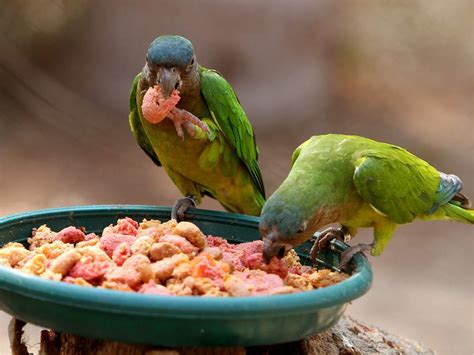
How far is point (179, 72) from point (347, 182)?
3.03 ft

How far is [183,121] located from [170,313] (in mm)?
1423

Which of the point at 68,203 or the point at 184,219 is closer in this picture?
the point at 184,219

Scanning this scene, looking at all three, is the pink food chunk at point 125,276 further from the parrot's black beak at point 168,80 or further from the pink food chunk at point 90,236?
the parrot's black beak at point 168,80

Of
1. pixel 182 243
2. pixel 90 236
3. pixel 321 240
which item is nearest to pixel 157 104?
pixel 90 236

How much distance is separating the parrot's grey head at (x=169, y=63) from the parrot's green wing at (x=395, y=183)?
886 millimetres

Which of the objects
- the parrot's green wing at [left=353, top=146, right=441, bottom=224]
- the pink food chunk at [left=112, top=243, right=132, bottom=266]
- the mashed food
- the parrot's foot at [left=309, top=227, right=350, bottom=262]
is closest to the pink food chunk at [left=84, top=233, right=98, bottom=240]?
the mashed food

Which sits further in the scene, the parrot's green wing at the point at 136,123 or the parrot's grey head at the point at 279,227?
the parrot's green wing at the point at 136,123

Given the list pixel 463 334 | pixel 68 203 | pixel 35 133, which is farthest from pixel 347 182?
pixel 35 133

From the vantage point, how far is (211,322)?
1.76 m

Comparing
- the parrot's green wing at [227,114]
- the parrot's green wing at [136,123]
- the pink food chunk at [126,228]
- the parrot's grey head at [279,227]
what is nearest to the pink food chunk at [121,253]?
the pink food chunk at [126,228]

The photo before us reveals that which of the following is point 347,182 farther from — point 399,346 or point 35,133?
point 35,133

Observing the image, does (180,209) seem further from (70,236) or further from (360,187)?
(360,187)

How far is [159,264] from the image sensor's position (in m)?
2.10

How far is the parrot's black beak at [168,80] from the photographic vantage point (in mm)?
2869
